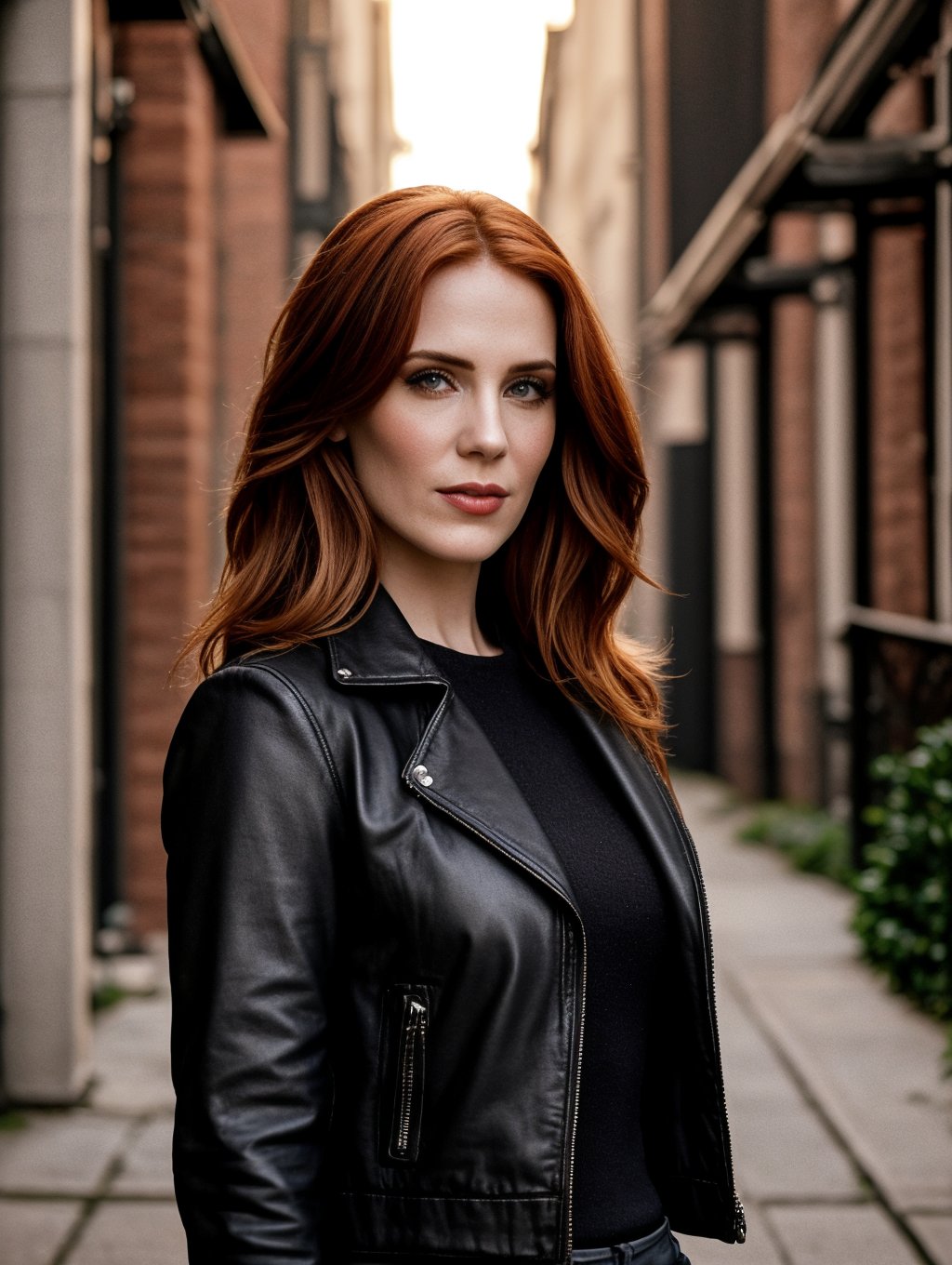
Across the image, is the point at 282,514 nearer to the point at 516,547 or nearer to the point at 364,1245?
the point at 516,547

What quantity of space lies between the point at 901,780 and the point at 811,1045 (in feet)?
4.67

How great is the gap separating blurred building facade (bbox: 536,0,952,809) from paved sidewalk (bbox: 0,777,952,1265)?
1463 millimetres

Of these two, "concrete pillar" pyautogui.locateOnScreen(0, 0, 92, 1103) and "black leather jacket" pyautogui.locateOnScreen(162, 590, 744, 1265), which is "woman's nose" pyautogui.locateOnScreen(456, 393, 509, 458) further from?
"concrete pillar" pyautogui.locateOnScreen(0, 0, 92, 1103)

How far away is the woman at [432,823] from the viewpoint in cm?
155

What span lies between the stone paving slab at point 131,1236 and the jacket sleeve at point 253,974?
2390 mm

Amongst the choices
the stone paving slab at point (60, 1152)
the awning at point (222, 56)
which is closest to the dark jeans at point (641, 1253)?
the stone paving slab at point (60, 1152)

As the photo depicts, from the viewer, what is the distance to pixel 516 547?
219 centimetres

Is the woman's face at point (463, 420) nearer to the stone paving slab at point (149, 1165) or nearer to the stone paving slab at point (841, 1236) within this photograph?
the stone paving slab at point (841, 1236)

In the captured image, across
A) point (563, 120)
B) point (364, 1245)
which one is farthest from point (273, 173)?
point (563, 120)

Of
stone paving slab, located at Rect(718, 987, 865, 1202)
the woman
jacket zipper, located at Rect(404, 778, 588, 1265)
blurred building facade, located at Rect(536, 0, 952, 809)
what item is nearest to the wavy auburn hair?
the woman

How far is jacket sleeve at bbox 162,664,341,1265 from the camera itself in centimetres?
149

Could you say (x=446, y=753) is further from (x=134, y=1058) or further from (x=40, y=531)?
(x=134, y=1058)

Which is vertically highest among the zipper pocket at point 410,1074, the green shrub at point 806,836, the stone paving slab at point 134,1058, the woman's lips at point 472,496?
the woman's lips at point 472,496

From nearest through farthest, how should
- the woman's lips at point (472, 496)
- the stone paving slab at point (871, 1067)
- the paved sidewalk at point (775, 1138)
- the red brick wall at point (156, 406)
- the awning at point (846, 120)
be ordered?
the woman's lips at point (472, 496)
the paved sidewalk at point (775, 1138)
the stone paving slab at point (871, 1067)
the awning at point (846, 120)
the red brick wall at point (156, 406)
